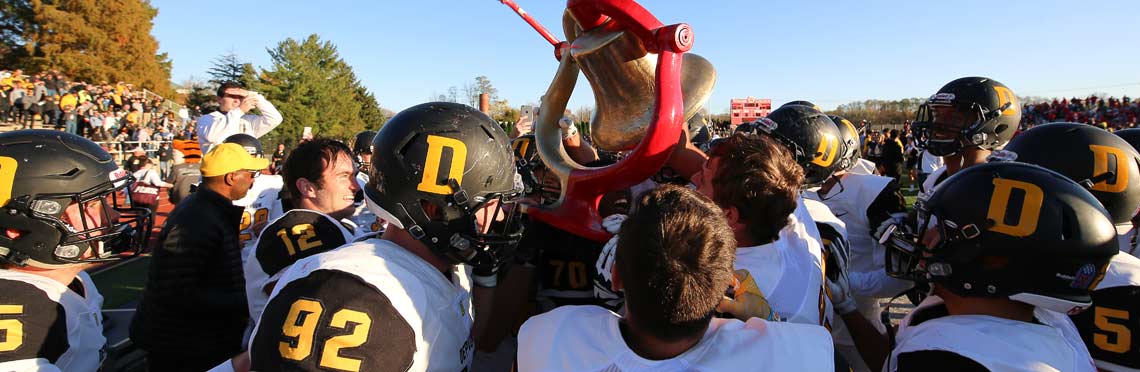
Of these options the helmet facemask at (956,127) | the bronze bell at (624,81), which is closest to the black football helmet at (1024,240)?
the bronze bell at (624,81)

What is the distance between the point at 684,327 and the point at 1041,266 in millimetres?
1261

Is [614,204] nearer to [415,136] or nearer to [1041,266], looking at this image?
[415,136]

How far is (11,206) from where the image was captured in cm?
195

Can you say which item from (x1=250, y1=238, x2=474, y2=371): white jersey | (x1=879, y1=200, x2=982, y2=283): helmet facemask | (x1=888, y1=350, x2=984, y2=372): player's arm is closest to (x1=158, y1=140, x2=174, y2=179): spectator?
(x1=250, y1=238, x2=474, y2=371): white jersey

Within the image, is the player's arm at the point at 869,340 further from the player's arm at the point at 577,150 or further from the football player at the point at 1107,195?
the player's arm at the point at 577,150

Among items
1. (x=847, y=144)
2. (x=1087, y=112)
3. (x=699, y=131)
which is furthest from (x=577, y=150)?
(x=1087, y=112)

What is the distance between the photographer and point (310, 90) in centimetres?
4616

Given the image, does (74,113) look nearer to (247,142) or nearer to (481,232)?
(247,142)

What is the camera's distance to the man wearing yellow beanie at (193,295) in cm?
305

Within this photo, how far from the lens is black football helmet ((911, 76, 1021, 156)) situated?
394 cm

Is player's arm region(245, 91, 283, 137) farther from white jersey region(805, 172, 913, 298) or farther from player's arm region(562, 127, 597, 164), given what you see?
white jersey region(805, 172, 913, 298)

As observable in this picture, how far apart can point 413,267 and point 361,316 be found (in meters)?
0.31

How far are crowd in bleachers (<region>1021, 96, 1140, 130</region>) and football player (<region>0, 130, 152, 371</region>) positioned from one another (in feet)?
131

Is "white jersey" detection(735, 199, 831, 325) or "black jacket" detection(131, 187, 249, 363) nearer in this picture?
"white jersey" detection(735, 199, 831, 325)
